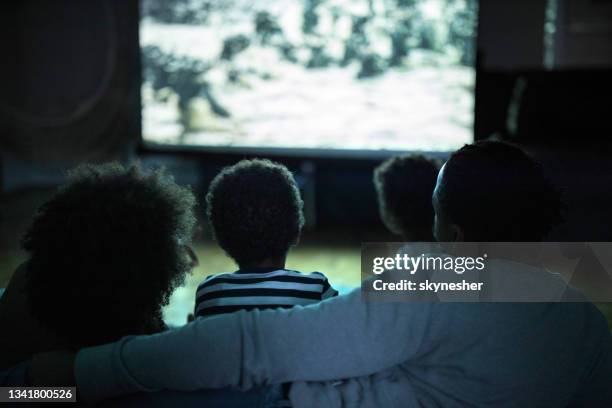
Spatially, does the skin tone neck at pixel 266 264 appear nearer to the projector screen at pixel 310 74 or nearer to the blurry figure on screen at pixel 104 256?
the blurry figure on screen at pixel 104 256

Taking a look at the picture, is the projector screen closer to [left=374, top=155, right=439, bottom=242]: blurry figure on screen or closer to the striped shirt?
[left=374, top=155, right=439, bottom=242]: blurry figure on screen

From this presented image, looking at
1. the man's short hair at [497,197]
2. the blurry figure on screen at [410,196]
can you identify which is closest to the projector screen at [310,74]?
the blurry figure on screen at [410,196]

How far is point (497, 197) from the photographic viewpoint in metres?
0.89

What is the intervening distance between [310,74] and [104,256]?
4093 millimetres

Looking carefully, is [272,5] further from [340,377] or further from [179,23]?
[340,377]

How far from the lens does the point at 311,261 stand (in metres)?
3.74

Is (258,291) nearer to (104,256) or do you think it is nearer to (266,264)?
(266,264)

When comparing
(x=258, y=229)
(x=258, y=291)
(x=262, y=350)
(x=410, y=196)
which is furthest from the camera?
(x=410, y=196)

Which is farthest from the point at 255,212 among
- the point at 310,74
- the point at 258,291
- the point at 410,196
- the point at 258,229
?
the point at 310,74

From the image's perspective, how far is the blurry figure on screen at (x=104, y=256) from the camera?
32.2 inches

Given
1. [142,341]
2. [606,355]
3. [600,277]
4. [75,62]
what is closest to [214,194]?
[142,341]

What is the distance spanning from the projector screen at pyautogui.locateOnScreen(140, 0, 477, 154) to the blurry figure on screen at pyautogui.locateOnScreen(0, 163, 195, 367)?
3.86 metres

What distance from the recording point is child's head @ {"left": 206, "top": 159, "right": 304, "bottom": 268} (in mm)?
1212

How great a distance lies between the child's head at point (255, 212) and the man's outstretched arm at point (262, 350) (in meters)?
0.43
